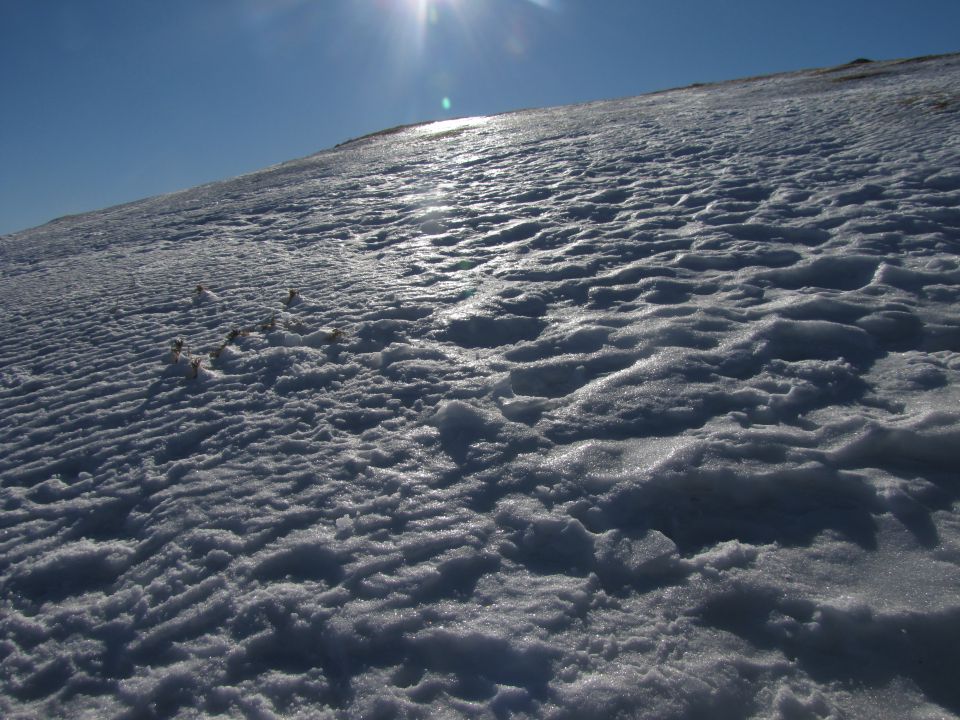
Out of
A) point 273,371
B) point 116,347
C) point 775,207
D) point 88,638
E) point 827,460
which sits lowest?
point 88,638

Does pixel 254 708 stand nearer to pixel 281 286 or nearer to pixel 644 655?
pixel 644 655

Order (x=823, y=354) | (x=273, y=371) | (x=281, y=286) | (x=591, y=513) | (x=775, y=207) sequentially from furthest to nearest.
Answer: (x=281, y=286)
(x=775, y=207)
(x=273, y=371)
(x=823, y=354)
(x=591, y=513)

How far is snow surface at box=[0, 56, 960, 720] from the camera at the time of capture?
234cm

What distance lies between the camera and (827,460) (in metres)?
3.07

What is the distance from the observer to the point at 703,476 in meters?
3.09

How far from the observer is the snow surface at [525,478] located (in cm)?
234

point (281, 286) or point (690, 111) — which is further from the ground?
point (690, 111)

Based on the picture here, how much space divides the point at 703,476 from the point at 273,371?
359 cm

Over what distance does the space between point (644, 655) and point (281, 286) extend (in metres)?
6.28

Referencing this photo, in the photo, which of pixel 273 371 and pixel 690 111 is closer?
pixel 273 371

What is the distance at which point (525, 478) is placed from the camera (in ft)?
10.9

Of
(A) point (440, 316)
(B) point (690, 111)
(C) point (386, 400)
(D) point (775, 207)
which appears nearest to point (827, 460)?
(C) point (386, 400)

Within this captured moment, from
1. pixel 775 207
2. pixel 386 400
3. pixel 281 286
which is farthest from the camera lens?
pixel 281 286

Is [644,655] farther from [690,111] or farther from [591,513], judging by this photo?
[690,111]
